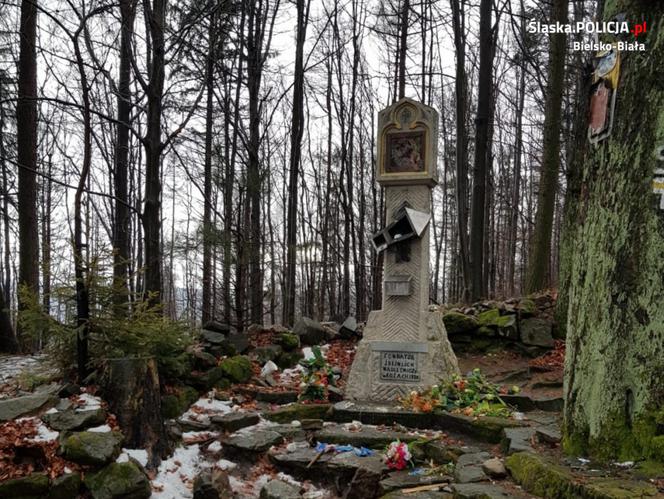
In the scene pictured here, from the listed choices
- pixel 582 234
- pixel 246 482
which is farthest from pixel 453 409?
pixel 582 234

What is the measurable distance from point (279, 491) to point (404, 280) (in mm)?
3276

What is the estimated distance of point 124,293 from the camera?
5316 millimetres

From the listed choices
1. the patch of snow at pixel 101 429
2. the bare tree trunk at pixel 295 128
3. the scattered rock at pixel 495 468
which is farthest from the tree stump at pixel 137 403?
the bare tree trunk at pixel 295 128

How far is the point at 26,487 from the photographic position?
11.6 ft

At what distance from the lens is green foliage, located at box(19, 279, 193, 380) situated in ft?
16.5

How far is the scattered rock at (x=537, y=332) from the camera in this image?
855 centimetres

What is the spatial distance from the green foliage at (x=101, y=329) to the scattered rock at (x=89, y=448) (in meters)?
1.08

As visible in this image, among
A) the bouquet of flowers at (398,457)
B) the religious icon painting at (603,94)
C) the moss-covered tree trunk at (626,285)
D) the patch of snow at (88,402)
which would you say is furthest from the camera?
the bouquet of flowers at (398,457)

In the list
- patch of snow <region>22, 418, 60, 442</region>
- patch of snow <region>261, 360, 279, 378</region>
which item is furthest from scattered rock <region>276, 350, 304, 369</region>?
patch of snow <region>22, 418, 60, 442</region>

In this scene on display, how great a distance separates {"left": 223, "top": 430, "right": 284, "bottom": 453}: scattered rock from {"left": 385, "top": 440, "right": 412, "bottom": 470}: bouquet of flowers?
4.01ft

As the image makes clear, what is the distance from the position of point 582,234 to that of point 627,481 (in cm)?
161

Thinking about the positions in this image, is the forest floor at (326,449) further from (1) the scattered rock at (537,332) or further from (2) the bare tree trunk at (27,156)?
(2) the bare tree trunk at (27,156)

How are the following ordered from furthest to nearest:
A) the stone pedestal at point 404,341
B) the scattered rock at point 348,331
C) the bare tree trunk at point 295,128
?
the bare tree trunk at point 295,128
the scattered rock at point 348,331
the stone pedestal at point 404,341

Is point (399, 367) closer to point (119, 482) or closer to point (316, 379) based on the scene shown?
point (316, 379)
